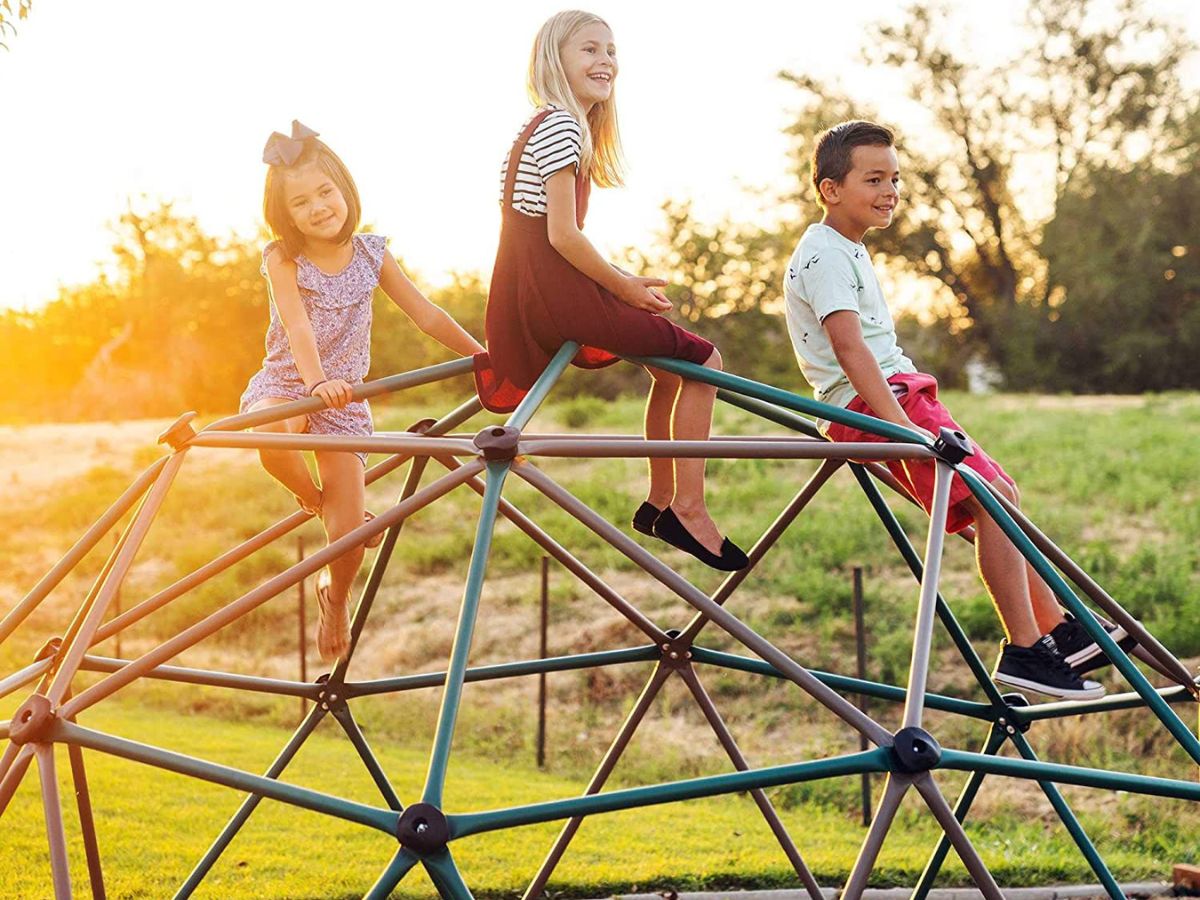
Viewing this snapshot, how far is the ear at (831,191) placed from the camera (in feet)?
14.5

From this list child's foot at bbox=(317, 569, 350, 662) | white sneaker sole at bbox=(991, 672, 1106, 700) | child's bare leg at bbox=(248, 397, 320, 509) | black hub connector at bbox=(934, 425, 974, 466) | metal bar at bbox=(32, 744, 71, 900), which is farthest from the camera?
child's foot at bbox=(317, 569, 350, 662)

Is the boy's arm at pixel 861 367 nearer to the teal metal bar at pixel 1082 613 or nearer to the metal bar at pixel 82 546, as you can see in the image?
the teal metal bar at pixel 1082 613

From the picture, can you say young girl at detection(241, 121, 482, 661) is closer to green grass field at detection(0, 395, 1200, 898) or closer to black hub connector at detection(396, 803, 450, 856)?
black hub connector at detection(396, 803, 450, 856)

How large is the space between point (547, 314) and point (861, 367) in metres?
0.88

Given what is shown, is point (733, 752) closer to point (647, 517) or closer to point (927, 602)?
point (647, 517)

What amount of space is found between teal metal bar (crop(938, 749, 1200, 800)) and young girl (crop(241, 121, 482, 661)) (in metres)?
1.95

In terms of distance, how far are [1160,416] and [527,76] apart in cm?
1522

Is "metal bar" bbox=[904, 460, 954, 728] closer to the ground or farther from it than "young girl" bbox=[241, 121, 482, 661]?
closer to the ground

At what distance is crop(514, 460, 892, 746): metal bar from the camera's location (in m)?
3.38

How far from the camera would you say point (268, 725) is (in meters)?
12.4

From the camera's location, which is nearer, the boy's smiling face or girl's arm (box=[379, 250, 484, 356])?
the boy's smiling face

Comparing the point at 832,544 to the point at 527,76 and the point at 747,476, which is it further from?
the point at 527,76

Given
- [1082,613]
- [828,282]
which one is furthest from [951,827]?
[828,282]

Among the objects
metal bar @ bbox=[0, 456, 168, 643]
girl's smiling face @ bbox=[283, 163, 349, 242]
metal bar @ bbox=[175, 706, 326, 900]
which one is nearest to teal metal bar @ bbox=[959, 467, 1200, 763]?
girl's smiling face @ bbox=[283, 163, 349, 242]
